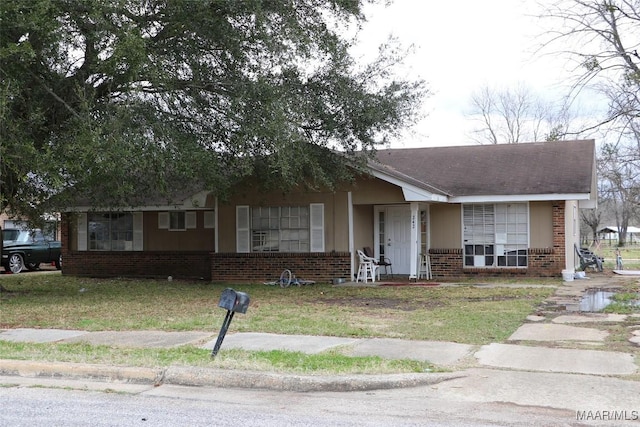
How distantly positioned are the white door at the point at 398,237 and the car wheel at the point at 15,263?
45.4 ft

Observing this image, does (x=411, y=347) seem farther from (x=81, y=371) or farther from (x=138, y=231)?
(x=138, y=231)

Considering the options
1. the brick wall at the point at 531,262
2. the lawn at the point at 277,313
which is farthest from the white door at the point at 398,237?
the lawn at the point at 277,313

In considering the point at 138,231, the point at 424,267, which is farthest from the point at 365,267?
the point at 138,231

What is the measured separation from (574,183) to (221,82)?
31.8 feet

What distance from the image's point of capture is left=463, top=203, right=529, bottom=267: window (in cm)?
1911

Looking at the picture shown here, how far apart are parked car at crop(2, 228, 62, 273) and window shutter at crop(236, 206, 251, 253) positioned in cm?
915

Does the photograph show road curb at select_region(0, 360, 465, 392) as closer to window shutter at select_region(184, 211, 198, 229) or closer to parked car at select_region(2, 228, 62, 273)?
window shutter at select_region(184, 211, 198, 229)

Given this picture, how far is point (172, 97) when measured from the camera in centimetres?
1411

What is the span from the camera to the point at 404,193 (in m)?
17.9

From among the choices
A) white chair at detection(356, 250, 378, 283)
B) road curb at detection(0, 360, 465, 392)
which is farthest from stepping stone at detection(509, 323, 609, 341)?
white chair at detection(356, 250, 378, 283)

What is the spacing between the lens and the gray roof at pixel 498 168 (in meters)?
18.4

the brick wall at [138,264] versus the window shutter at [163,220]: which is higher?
the window shutter at [163,220]

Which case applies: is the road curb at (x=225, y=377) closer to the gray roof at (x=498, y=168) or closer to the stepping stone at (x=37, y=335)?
the stepping stone at (x=37, y=335)

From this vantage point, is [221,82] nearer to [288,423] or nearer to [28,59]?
[28,59]
